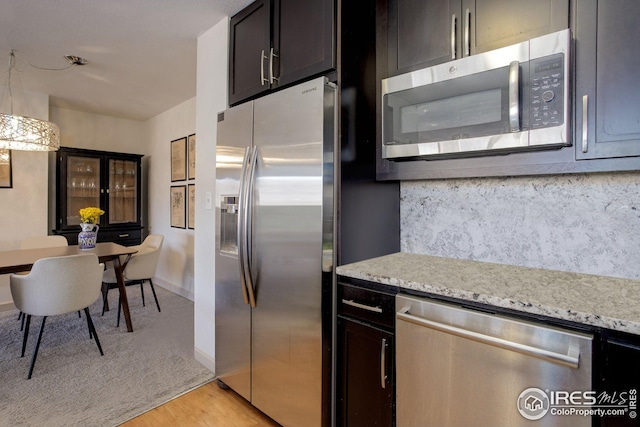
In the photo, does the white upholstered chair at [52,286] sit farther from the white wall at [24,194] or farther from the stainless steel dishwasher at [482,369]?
the stainless steel dishwasher at [482,369]

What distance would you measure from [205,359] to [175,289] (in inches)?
89.5

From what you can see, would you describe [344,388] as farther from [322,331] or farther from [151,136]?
[151,136]

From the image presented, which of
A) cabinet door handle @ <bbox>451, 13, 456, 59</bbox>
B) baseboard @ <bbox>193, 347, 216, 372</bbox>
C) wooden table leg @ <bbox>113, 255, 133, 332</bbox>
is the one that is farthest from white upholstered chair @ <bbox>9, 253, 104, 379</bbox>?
cabinet door handle @ <bbox>451, 13, 456, 59</bbox>

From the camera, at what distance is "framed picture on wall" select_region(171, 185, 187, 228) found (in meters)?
4.30

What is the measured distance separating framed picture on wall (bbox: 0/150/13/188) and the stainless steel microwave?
431 centimetres

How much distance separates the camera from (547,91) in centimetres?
121

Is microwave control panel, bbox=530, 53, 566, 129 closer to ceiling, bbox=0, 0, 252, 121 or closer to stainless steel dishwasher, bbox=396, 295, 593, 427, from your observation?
stainless steel dishwasher, bbox=396, 295, 593, 427

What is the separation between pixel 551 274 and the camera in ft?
4.53

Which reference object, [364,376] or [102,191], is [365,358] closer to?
[364,376]

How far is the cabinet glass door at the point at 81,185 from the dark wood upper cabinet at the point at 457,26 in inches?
174

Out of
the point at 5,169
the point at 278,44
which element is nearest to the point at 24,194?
the point at 5,169

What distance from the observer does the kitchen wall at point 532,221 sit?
51.5 inches

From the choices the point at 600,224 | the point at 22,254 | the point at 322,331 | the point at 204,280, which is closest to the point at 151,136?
the point at 22,254

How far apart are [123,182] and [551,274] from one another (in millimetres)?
5151
